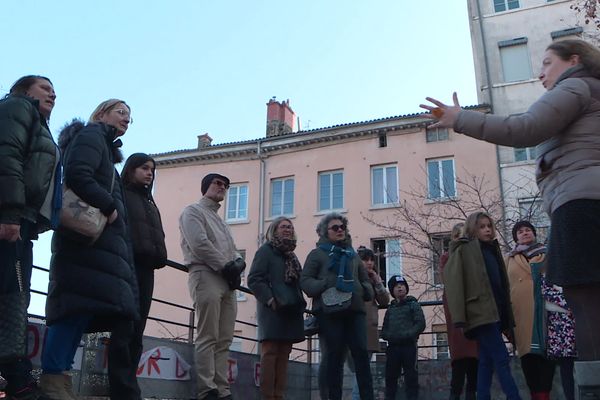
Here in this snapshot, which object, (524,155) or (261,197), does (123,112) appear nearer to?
(524,155)

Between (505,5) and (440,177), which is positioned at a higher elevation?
(505,5)

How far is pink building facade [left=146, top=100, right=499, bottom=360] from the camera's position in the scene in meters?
22.9

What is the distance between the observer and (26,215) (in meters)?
3.44

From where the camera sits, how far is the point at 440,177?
2316 centimetres

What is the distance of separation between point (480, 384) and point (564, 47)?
10.9ft

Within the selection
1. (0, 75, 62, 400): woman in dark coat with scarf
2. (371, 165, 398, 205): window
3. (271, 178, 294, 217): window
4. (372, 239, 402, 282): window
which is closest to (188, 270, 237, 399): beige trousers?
(0, 75, 62, 400): woman in dark coat with scarf

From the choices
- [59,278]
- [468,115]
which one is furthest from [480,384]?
[59,278]

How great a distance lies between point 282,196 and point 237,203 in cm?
224

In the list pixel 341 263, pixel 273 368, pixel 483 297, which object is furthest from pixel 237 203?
pixel 483 297

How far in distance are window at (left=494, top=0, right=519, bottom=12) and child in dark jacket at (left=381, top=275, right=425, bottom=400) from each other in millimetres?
21956

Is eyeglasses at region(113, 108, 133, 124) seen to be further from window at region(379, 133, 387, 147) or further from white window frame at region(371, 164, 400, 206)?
window at region(379, 133, 387, 147)

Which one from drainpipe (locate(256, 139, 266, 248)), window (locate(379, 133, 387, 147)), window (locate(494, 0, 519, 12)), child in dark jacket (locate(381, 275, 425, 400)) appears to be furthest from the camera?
drainpipe (locate(256, 139, 266, 248))

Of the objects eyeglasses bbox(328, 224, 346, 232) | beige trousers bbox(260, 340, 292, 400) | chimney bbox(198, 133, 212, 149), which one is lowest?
beige trousers bbox(260, 340, 292, 400)

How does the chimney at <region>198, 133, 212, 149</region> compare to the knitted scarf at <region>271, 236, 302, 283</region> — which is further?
the chimney at <region>198, 133, 212, 149</region>
